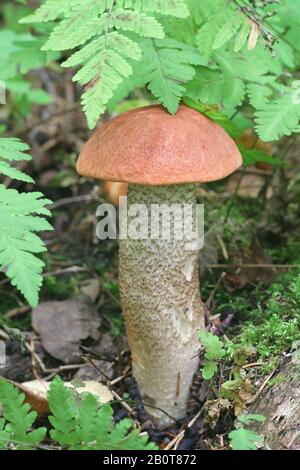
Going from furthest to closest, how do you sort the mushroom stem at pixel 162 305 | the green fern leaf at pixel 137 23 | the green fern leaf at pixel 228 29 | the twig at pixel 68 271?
1. the twig at pixel 68 271
2. the mushroom stem at pixel 162 305
3. the green fern leaf at pixel 228 29
4. the green fern leaf at pixel 137 23

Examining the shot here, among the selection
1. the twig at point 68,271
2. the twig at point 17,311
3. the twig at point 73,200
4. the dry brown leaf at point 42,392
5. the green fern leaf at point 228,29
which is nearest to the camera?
the green fern leaf at point 228,29

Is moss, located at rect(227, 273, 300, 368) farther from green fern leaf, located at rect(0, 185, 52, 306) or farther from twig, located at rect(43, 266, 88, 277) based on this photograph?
twig, located at rect(43, 266, 88, 277)

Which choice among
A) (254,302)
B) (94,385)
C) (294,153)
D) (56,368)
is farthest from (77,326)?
(294,153)

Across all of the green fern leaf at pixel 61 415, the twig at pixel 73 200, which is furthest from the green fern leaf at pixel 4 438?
the twig at pixel 73 200

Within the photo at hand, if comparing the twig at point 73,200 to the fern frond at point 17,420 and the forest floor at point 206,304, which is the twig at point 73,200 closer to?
the forest floor at point 206,304

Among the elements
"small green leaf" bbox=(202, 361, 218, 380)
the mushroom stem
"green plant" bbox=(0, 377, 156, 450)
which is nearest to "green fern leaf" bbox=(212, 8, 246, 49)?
the mushroom stem

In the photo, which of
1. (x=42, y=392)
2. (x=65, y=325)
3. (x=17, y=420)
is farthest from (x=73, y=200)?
(x=17, y=420)
